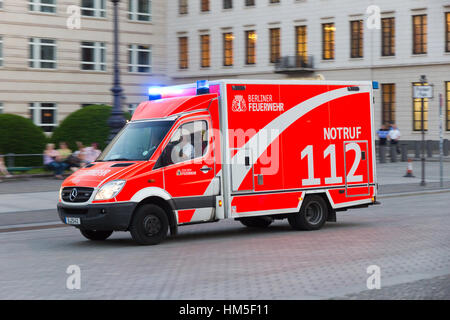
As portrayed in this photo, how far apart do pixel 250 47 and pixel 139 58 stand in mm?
8114

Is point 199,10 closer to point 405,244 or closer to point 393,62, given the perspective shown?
point 393,62

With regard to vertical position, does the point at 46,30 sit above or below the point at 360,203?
above

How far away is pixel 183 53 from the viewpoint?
63.1 metres

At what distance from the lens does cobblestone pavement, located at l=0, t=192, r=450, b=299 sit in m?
8.77

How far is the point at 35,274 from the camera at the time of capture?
10148 mm

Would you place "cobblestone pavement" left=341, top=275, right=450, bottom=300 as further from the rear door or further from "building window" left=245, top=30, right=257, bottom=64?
"building window" left=245, top=30, right=257, bottom=64

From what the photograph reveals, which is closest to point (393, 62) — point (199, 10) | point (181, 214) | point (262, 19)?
point (262, 19)

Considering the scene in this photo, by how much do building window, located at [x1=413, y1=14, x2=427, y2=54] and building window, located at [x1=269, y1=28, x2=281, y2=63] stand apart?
10.2 meters

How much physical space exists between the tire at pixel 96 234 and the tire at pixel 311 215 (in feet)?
11.1

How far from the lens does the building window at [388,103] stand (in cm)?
5369

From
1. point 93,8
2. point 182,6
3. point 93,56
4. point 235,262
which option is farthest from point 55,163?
point 182,6

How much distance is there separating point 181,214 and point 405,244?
3582 mm

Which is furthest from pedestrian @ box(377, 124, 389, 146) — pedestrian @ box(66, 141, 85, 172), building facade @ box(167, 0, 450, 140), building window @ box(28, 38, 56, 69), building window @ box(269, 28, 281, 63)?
building window @ box(28, 38, 56, 69)

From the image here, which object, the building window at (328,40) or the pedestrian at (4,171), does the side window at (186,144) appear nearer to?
the pedestrian at (4,171)
